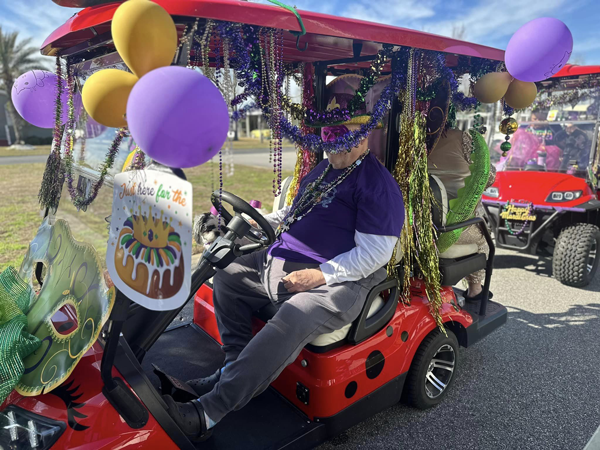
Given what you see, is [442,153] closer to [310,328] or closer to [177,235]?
[310,328]

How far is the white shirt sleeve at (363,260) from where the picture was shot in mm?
1880

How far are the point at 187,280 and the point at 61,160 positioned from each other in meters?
1.02

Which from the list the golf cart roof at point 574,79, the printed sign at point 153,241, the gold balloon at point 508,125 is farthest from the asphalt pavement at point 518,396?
the golf cart roof at point 574,79

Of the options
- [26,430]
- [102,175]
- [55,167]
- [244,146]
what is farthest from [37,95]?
[244,146]

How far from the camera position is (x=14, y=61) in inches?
880

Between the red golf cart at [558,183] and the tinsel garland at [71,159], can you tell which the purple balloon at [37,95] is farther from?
the red golf cart at [558,183]

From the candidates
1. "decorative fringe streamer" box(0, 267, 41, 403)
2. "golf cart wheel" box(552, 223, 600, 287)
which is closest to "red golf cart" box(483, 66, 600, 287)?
"golf cart wheel" box(552, 223, 600, 287)

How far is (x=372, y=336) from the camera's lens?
1932 millimetres

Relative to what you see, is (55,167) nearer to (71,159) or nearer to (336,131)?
(71,159)

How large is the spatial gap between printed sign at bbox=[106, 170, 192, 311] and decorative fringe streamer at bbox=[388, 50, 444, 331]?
128 centimetres

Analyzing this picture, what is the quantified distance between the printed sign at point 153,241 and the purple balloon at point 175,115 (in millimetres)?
128

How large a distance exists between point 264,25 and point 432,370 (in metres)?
1.90

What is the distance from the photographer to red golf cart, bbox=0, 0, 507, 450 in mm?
1246

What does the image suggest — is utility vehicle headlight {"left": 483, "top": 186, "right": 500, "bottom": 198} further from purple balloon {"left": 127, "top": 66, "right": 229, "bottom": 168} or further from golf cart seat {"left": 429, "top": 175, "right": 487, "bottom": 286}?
purple balloon {"left": 127, "top": 66, "right": 229, "bottom": 168}
